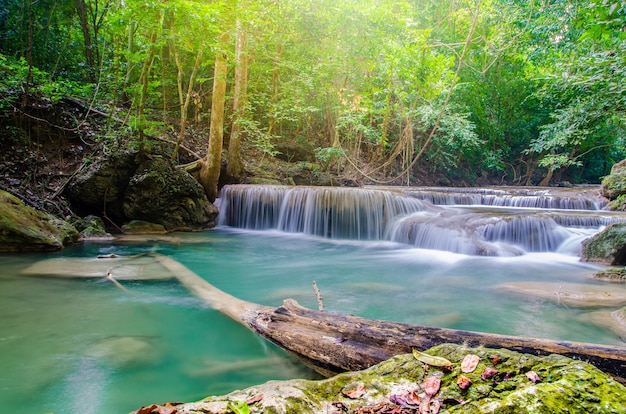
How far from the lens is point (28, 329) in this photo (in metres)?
3.29

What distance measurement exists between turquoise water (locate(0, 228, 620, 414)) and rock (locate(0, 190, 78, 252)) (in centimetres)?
36

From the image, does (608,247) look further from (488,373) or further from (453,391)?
(453,391)

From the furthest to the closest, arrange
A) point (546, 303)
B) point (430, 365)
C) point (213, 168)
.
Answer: point (213, 168) < point (546, 303) < point (430, 365)

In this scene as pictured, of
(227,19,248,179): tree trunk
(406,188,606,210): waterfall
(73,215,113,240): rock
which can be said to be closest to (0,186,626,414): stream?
(73,215,113,240): rock

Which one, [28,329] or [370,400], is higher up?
[370,400]

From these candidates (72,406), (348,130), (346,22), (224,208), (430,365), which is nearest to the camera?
(430,365)

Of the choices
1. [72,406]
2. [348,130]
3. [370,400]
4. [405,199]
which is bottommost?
[72,406]

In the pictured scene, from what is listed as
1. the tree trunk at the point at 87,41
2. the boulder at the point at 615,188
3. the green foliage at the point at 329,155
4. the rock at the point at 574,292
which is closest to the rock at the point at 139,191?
the tree trunk at the point at 87,41

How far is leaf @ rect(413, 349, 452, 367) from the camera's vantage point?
63.6 inches

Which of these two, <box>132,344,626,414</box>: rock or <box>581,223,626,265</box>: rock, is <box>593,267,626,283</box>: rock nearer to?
<box>581,223,626,265</box>: rock

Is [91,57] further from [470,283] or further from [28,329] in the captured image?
[470,283]

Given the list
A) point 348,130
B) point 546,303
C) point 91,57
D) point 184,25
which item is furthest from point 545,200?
point 91,57

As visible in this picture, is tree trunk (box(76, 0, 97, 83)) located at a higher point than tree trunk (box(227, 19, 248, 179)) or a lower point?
higher

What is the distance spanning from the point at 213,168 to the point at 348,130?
7.36 meters
